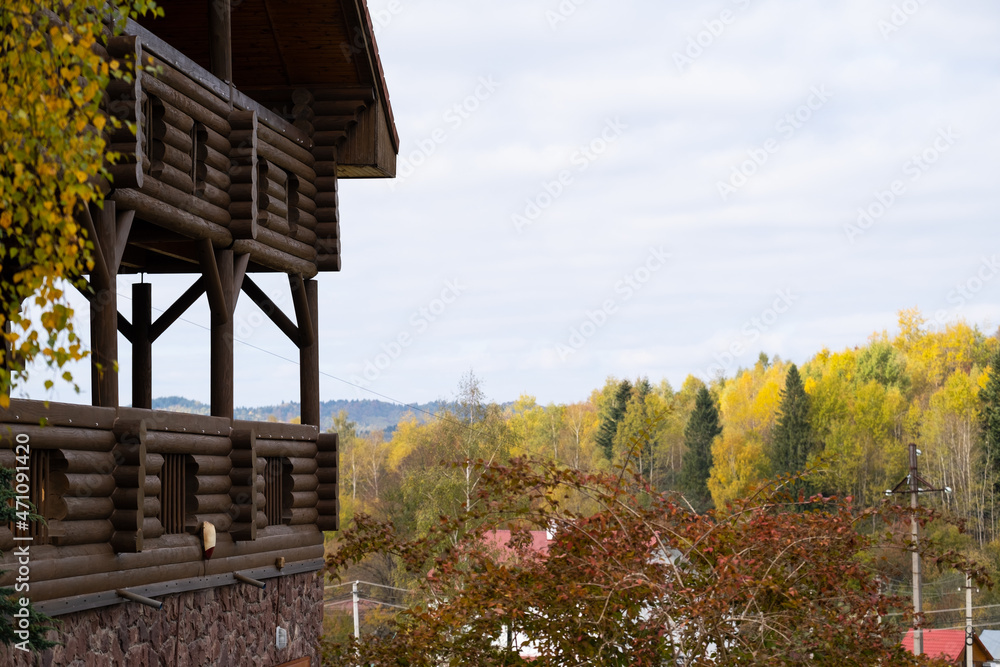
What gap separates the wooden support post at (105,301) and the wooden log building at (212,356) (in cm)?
2

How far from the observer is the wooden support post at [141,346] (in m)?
12.7

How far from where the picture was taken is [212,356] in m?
10.9

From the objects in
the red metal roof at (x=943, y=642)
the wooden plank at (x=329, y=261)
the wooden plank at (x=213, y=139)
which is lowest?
the red metal roof at (x=943, y=642)

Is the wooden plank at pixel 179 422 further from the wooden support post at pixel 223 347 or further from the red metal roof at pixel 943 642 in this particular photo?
the red metal roof at pixel 943 642

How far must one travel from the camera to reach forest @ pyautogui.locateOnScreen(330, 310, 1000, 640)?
155 feet

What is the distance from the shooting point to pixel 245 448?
419 inches

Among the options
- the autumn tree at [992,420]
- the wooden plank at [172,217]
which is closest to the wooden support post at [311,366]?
the wooden plank at [172,217]

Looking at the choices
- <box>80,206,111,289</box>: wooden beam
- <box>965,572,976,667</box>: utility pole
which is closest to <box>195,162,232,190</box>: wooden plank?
<box>80,206,111,289</box>: wooden beam

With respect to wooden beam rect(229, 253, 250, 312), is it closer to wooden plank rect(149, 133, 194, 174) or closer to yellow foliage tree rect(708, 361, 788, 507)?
wooden plank rect(149, 133, 194, 174)

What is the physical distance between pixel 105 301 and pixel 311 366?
14.5 ft

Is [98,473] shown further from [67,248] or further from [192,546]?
[67,248]

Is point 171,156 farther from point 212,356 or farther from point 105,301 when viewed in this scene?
point 212,356

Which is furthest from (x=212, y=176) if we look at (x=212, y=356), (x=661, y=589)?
(x=661, y=589)

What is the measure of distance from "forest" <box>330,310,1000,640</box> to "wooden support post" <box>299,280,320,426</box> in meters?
26.8
